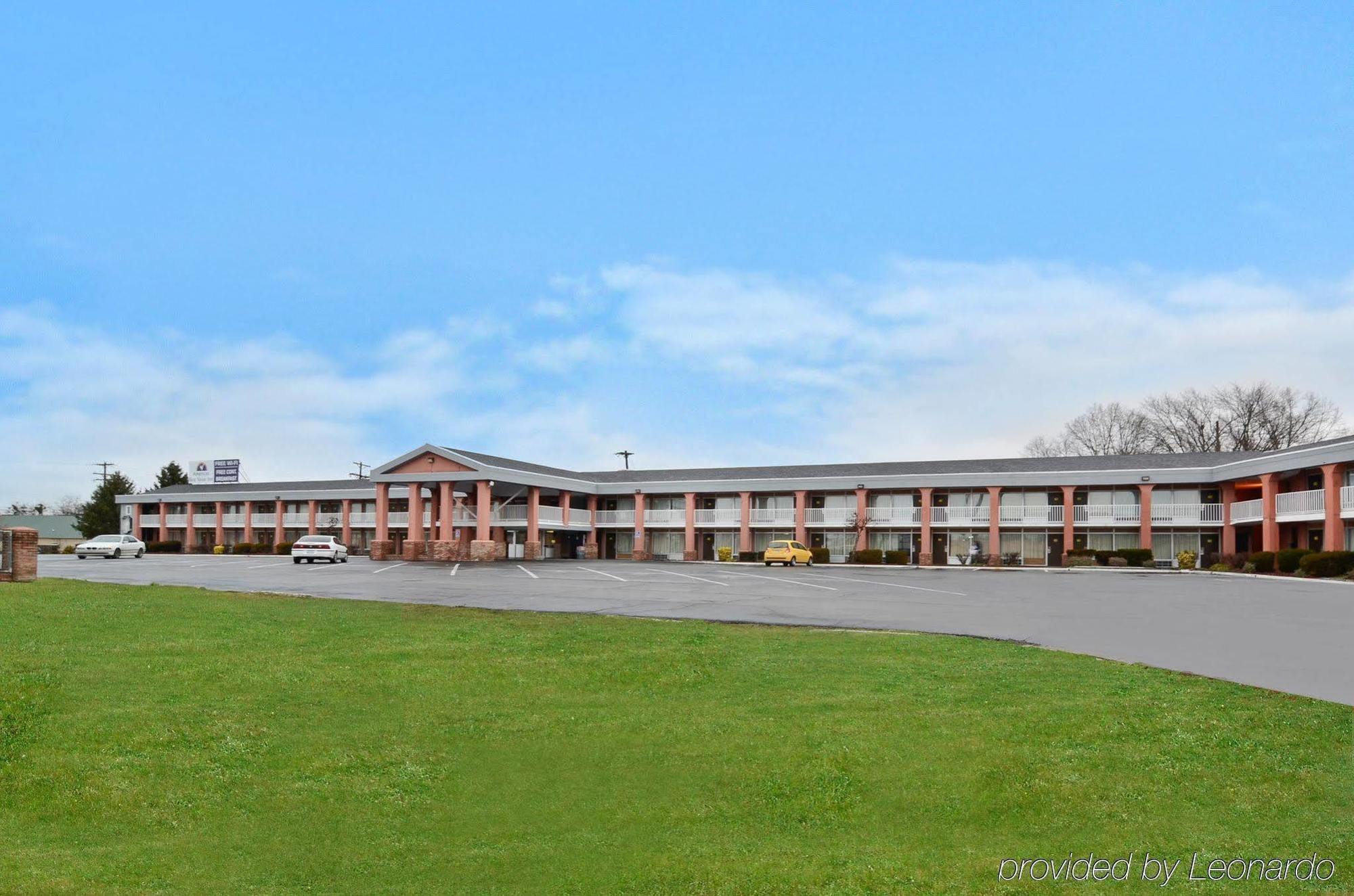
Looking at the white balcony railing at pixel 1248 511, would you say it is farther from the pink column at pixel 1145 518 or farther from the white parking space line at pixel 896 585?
the white parking space line at pixel 896 585

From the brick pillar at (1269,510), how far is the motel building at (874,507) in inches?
2.6

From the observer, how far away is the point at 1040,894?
582 cm

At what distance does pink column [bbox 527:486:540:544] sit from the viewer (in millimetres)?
58156

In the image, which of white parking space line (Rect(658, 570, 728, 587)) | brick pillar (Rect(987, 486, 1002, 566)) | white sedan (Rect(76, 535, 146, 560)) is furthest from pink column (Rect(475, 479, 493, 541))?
brick pillar (Rect(987, 486, 1002, 566))

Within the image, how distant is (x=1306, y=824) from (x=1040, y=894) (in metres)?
2.11

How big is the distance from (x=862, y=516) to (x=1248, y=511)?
65.4 feet

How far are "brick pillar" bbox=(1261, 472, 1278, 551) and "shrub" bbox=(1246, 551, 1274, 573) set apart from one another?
1834 mm

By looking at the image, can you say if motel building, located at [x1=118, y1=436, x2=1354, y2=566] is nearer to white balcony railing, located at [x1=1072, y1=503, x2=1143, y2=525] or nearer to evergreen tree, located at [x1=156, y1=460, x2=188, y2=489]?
white balcony railing, located at [x1=1072, y1=503, x2=1143, y2=525]

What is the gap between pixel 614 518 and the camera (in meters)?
67.9

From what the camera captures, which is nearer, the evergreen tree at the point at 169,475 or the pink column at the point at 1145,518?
the pink column at the point at 1145,518

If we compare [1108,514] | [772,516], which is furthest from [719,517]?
[1108,514]

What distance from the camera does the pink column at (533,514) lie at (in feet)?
191

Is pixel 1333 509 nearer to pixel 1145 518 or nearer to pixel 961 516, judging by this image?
pixel 1145 518

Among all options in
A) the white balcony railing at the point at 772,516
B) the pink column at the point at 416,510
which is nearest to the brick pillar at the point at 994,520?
the white balcony railing at the point at 772,516
